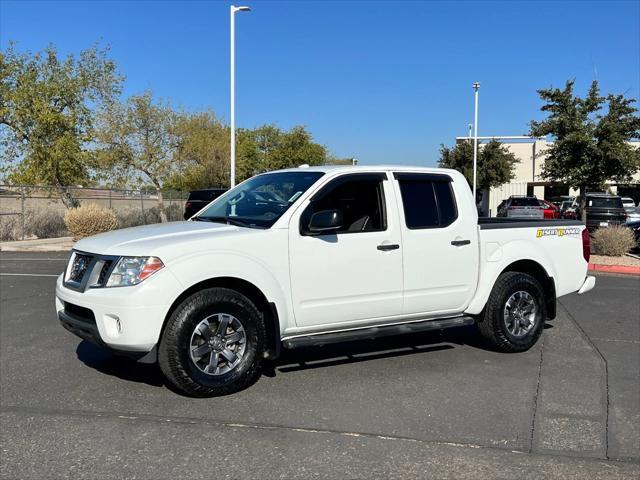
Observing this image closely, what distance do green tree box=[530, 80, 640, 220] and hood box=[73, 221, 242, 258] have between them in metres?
13.5

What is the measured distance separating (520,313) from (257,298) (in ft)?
9.74

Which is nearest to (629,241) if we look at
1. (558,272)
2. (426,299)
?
(558,272)

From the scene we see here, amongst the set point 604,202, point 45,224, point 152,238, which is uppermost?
point 604,202

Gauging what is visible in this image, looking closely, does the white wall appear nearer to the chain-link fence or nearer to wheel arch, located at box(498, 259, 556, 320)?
the chain-link fence

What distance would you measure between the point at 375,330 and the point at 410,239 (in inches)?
35.7

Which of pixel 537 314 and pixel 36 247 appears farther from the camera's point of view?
pixel 36 247

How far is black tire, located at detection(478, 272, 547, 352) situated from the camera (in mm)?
5977

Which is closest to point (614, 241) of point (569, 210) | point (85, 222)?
point (85, 222)

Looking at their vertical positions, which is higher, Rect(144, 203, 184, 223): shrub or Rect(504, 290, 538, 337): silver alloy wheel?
Rect(144, 203, 184, 223): shrub

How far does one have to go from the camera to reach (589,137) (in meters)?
15.8

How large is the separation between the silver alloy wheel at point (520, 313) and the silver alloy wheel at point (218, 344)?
115 inches

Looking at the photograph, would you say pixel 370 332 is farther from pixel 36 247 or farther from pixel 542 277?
pixel 36 247

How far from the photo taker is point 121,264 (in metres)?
4.39

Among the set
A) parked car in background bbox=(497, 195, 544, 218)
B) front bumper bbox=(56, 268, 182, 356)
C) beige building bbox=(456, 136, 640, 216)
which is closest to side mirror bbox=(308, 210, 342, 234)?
front bumper bbox=(56, 268, 182, 356)
